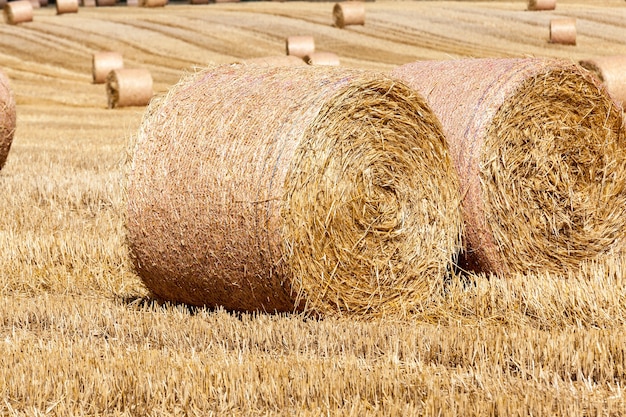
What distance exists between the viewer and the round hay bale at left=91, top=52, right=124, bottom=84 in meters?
25.5

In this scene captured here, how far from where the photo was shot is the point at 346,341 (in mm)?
5484

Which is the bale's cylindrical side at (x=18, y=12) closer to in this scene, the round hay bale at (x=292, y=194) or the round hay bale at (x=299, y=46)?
the round hay bale at (x=299, y=46)

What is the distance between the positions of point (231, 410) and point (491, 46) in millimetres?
26400

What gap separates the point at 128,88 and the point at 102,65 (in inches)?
167

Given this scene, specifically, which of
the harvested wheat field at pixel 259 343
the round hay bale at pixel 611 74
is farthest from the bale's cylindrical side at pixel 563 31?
the harvested wheat field at pixel 259 343

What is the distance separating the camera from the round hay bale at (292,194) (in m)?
5.86

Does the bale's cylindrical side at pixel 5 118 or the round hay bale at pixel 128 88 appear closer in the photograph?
the bale's cylindrical side at pixel 5 118

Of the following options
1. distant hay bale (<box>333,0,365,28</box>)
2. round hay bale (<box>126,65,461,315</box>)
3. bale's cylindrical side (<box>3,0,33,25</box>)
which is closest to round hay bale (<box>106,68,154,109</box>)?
distant hay bale (<box>333,0,365,28</box>)

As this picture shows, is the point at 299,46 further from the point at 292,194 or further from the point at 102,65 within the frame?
the point at 292,194

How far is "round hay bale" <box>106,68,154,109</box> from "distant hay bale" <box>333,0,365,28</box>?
11815 mm

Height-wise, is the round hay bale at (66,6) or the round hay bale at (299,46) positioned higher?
the round hay bale at (66,6)

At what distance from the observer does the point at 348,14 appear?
3262cm

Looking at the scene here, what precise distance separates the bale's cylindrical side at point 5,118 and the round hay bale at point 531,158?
18.4 feet

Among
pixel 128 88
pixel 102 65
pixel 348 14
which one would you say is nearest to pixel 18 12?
pixel 102 65
